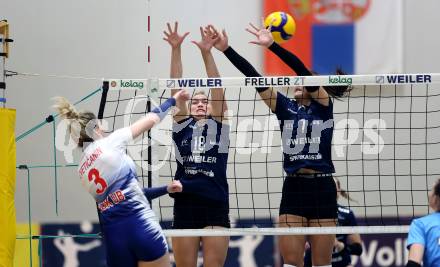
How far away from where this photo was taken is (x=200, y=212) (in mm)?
6301

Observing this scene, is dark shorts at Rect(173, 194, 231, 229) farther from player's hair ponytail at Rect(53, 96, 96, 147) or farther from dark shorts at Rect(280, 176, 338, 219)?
player's hair ponytail at Rect(53, 96, 96, 147)

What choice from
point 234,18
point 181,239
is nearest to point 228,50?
point 181,239

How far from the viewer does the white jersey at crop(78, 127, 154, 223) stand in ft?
16.4

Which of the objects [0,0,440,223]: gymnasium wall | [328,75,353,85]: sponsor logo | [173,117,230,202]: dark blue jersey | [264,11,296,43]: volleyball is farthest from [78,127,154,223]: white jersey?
[0,0,440,223]: gymnasium wall

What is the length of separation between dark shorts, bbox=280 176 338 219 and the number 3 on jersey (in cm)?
169

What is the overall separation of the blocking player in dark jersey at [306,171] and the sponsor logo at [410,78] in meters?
0.51

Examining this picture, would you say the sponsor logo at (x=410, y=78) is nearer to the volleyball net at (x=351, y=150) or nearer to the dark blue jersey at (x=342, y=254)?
the dark blue jersey at (x=342, y=254)

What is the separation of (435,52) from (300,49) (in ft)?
4.99

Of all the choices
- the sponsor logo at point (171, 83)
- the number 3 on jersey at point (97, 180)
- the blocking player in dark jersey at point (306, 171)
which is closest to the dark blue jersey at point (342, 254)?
the blocking player in dark jersey at point (306, 171)

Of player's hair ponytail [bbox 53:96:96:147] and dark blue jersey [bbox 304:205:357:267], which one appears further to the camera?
dark blue jersey [bbox 304:205:357:267]

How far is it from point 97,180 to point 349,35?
5.48m

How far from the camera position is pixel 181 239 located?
6281 mm

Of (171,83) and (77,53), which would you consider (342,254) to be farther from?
(77,53)

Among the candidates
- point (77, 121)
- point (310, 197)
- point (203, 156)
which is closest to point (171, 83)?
point (203, 156)
